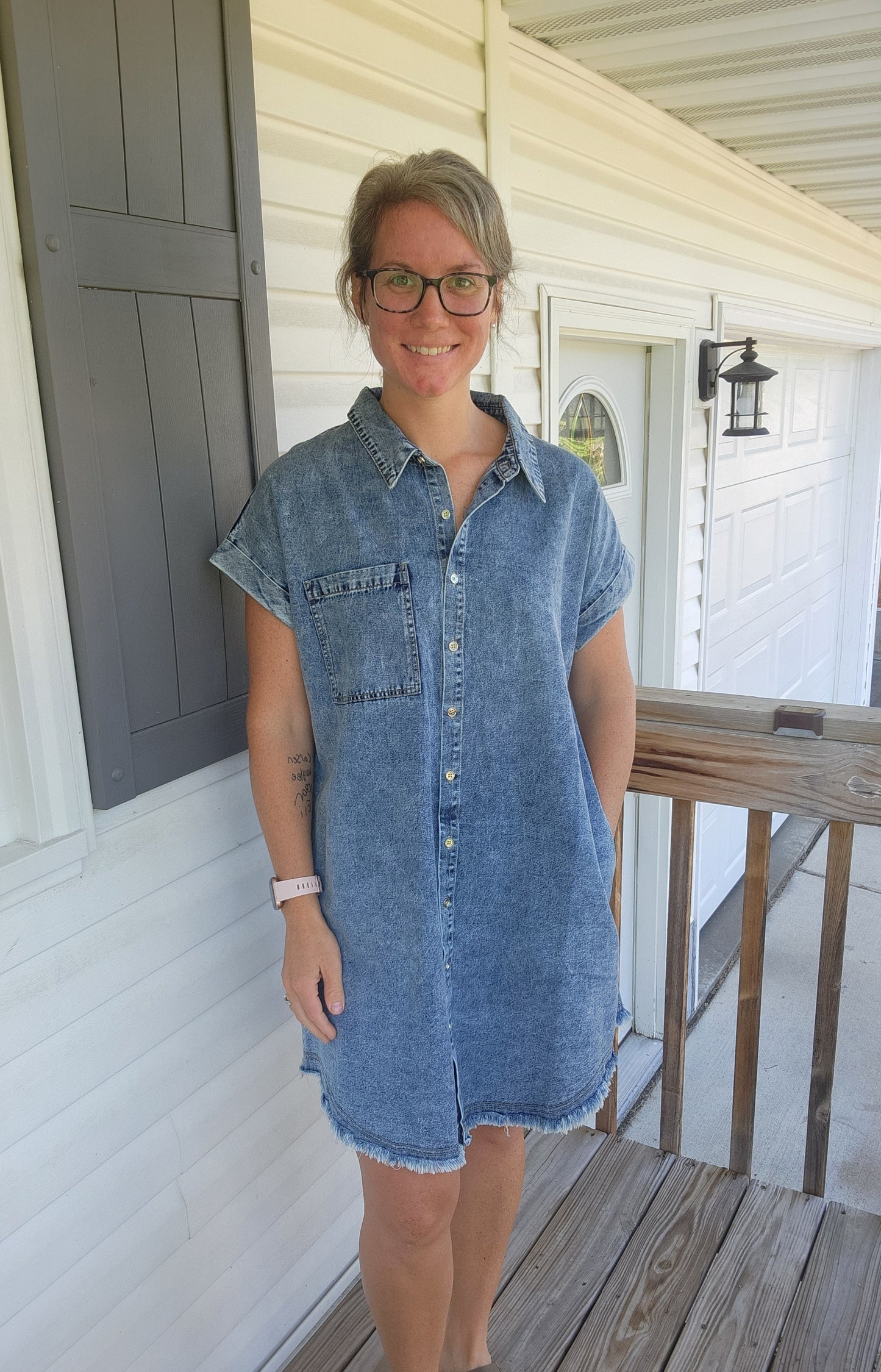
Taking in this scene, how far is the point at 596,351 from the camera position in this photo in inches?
130

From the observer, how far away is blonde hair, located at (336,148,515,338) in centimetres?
117

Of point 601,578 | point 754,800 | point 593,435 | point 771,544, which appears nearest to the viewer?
point 601,578

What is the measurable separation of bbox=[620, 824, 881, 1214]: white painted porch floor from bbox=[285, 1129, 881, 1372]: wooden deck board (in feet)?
3.29

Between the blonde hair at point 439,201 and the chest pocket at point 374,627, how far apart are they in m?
0.37

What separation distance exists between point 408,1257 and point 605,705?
30.6 inches

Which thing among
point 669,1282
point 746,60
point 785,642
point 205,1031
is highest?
point 746,60

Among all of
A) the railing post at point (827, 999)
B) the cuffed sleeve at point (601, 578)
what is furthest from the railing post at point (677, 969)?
the cuffed sleeve at point (601, 578)

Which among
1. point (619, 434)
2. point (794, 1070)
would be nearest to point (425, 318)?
point (619, 434)

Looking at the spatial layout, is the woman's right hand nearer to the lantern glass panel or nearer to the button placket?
the button placket

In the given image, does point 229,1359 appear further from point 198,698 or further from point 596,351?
point 596,351

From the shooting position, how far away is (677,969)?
1.88 meters

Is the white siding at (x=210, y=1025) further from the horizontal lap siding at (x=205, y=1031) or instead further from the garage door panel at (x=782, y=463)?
the garage door panel at (x=782, y=463)

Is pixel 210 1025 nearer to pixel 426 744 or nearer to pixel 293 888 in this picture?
pixel 293 888

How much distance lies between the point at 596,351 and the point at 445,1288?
9.11 feet
